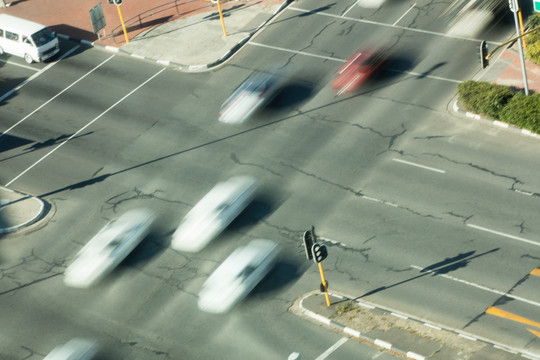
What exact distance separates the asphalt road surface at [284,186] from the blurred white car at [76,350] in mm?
431

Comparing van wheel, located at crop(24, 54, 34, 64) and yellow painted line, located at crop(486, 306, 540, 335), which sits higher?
van wheel, located at crop(24, 54, 34, 64)

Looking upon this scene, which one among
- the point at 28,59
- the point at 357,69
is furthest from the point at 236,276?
the point at 28,59

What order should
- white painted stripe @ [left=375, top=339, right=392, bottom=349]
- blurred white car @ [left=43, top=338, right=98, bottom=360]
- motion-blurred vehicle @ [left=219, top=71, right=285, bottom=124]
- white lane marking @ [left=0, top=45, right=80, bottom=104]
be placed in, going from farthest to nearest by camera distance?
white lane marking @ [left=0, top=45, right=80, bottom=104]
motion-blurred vehicle @ [left=219, top=71, right=285, bottom=124]
blurred white car @ [left=43, top=338, right=98, bottom=360]
white painted stripe @ [left=375, top=339, right=392, bottom=349]

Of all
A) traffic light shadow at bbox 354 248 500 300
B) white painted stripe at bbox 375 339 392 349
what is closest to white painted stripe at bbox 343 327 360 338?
white painted stripe at bbox 375 339 392 349

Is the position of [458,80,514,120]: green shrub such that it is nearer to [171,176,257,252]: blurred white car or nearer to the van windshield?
[171,176,257,252]: blurred white car

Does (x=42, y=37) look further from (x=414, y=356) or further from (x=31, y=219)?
(x=414, y=356)

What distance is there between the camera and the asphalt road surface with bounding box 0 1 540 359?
34.0 m

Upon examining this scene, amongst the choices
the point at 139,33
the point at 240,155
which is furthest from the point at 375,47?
the point at 139,33

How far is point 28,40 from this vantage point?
51.6m

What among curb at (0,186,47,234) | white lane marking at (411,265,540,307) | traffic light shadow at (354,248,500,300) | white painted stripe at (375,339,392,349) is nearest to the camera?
white painted stripe at (375,339,392,349)

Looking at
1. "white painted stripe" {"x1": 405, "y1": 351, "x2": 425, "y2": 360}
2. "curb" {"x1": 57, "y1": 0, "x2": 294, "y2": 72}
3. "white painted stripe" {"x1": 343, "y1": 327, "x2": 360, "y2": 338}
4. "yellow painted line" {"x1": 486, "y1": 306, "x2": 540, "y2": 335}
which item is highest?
"curb" {"x1": 57, "y1": 0, "x2": 294, "y2": 72}

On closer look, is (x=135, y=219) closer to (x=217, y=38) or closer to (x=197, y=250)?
(x=197, y=250)

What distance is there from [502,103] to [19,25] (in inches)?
1056

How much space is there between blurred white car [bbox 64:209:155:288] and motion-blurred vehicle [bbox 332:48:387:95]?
12.2 m
